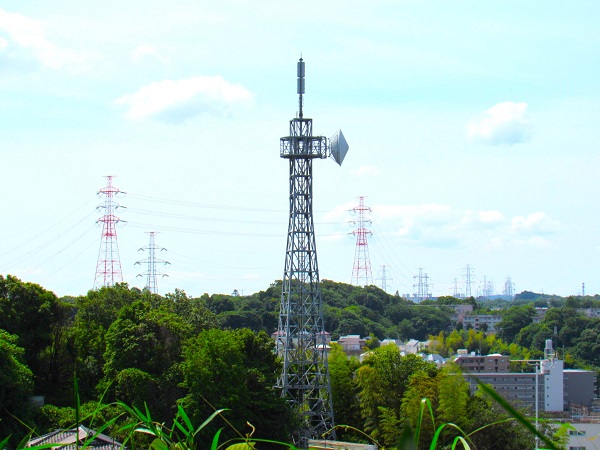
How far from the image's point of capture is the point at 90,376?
98.8 ft

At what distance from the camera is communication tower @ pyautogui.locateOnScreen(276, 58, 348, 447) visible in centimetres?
2800

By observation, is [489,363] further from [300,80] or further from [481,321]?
[481,321]

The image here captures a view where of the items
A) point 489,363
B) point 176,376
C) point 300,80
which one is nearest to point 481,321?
point 489,363

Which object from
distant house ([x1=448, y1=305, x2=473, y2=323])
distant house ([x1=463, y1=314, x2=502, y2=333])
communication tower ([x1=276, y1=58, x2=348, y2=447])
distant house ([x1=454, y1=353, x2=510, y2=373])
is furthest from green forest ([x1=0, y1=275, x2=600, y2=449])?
distant house ([x1=448, y1=305, x2=473, y2=323])

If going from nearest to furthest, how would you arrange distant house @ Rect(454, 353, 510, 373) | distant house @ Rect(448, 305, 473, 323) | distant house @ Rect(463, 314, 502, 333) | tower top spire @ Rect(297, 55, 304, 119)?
tower top spire @ Rect(297, 55, 304, 119) → distant house @ Rect(454, 353, 510, 373) → distant house @ Rect(463, 314, 502, 333) → distant house @ Rect(448, 305, 473, 323)

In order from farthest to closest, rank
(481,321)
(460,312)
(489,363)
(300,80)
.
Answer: (460,312) < (481,321) < (489,363) < (300,80)

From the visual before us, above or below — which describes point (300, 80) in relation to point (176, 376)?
above

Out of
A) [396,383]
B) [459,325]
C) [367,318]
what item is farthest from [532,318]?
[396,383]

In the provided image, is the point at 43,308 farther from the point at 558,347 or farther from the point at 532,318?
the point at 532,318

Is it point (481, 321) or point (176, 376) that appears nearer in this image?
point (176, 376)

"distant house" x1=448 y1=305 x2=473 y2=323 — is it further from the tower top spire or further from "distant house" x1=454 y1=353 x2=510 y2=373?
the tower top spire

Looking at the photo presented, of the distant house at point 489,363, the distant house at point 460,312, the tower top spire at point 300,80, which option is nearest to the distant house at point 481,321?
the distant house at point 460,312

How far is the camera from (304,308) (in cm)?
2842

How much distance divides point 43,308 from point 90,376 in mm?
2925
